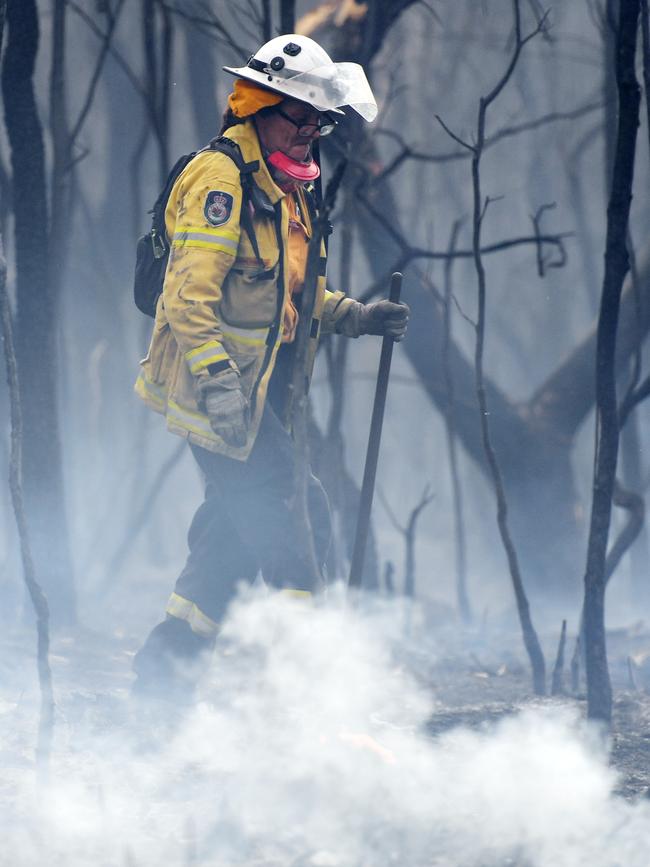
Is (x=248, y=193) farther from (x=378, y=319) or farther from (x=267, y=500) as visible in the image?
(x=267, y=500)

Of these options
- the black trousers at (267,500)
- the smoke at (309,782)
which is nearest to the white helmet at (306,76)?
the black trousers at (267,500)

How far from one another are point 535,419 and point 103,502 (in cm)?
595

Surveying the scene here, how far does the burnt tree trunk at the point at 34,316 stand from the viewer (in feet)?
15.4

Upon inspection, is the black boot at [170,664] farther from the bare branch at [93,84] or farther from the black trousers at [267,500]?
the bare branch at [93,84]

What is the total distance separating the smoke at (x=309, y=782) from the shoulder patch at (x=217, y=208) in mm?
1252

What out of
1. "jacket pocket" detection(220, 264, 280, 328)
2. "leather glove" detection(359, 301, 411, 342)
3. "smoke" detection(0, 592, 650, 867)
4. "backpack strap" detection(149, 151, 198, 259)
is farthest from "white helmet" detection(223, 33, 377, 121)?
"smoke" detection(0, 592, 650, 867)

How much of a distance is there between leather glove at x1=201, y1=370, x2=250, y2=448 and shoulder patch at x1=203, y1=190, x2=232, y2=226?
45 cm

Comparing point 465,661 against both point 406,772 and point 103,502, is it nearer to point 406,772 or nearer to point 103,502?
point 406,772

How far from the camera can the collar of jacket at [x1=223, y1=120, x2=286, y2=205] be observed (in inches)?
134

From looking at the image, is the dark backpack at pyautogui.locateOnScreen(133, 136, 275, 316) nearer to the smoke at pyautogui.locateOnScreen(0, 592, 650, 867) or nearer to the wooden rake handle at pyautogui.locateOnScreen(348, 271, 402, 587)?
the wooden rake handle at pyautogui.locateOnScreen(348, 271, 402, 587)

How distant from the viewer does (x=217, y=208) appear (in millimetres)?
3283

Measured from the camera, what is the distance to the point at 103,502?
11.0m

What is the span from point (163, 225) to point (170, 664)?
4.88ft

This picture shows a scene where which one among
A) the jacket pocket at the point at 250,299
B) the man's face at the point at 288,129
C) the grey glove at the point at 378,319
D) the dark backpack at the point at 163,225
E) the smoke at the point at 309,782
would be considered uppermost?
the man's face at the point at 288,129
